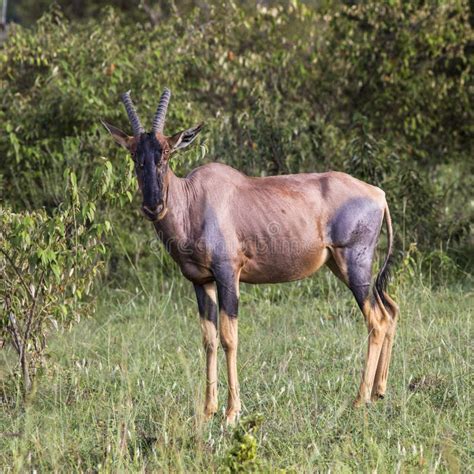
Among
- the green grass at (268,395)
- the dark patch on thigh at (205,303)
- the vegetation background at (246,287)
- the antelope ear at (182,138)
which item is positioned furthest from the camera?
the dark patch on thigh at (205,303)

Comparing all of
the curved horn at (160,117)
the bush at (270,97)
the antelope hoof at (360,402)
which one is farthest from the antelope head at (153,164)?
the bush at (270,97)

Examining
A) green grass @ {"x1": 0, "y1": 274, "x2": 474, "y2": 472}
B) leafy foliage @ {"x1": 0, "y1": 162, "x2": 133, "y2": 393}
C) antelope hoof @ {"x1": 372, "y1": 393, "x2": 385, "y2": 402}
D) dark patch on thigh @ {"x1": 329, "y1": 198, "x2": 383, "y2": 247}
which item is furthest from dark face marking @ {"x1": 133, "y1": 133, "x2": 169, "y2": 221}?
antelope hoof @ {"x1": 372, "y1": 393, "x2": 385, "y2": 402}

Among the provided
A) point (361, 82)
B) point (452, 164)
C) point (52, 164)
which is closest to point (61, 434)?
point (52, 164)

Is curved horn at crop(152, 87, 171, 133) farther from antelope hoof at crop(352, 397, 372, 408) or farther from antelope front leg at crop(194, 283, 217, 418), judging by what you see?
antelope hoof at crop(352, 397, 372, 408)

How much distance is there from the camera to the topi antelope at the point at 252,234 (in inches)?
243

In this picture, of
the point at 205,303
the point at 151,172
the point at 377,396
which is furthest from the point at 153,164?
the point at 377,396

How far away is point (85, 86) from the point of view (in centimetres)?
1030

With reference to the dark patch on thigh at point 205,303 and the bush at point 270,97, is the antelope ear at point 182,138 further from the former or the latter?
the bush at point 270,97

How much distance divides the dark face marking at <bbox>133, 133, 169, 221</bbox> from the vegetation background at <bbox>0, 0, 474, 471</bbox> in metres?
0.49

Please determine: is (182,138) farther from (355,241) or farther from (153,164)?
(355,241)

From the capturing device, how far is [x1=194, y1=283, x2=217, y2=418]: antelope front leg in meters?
6.28

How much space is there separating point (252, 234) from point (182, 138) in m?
0.75

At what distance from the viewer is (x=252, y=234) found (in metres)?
6.39

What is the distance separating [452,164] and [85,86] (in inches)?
203
